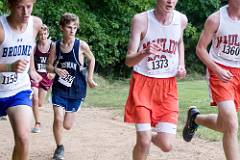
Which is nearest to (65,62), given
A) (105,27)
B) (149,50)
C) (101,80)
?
(149,50)

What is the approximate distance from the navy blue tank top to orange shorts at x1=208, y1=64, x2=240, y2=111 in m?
2.13

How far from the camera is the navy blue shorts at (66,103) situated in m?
8.21

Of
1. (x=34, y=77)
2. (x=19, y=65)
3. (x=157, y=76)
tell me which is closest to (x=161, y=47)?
(x=157, y=76)

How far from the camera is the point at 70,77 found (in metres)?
8.32

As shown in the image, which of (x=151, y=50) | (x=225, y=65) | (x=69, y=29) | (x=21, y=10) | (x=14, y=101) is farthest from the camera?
(x=69, y=29)

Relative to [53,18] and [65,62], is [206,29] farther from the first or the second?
[53,18]

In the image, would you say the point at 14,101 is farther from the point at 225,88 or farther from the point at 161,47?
the point at 225,88

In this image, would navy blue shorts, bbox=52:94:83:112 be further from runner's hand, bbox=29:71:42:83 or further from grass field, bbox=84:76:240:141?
grass field, bbox=84:76:240:141

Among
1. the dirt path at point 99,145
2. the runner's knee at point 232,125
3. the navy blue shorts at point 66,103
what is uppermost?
the runner's knee at point 232,125

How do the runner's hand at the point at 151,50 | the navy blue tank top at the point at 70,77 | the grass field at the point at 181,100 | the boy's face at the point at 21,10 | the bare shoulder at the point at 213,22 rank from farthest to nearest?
the grass field at the point at 181,100, the navy blue tank top at the point at 70,77, the bare shoulder at the point at 213,22, the boy's face at the point at 21,10, the runner's hand at the point at 151,50

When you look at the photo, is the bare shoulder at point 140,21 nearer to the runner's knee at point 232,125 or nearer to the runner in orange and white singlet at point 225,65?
the runner in orange and white singlet at point 225,65

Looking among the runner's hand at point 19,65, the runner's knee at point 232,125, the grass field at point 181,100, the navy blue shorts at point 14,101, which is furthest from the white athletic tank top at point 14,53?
the grass field at point 181,100

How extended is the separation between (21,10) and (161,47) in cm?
150

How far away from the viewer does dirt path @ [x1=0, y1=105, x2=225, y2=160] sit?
8.21m
